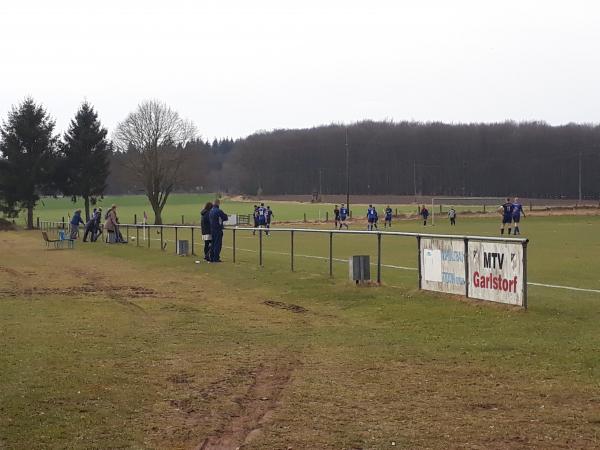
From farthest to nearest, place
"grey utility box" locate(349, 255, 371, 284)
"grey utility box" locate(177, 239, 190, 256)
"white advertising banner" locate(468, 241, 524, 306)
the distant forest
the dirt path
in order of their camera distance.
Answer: the distant forest, "grey utility box" locate(177, 239, 190, 256), "grey utility box" locate(349, 255, 371, 284), "white advertising banner" locate(468, 241, 524, 306), the dirt path

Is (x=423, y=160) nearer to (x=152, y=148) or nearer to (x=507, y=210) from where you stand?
(x=152, y=148)

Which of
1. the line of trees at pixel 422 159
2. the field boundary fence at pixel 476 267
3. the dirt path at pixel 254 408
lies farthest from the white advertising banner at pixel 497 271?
the line of trees at pixel 422 159

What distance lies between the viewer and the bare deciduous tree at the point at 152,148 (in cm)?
7594

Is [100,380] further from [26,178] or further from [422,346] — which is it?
[26,178]

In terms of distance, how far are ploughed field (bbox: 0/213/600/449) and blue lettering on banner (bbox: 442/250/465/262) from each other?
2.22ft

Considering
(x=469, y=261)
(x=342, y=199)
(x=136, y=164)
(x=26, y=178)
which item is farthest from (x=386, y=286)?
(x=342, y=199)

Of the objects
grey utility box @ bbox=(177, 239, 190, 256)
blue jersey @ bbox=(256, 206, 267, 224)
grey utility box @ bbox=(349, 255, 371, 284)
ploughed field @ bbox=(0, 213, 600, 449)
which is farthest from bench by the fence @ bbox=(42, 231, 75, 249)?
grey utility box @ bbox=(349, 255, 371, 284)

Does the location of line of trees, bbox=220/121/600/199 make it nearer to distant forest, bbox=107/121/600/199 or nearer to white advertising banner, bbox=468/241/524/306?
Answer: distant forest, bbox=107/121/600/199

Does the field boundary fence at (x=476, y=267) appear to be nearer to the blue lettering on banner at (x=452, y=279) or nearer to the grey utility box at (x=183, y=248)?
the blue lettering on banner at (x=452, y=279)

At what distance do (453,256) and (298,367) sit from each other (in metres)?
5.73

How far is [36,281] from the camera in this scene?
19.6 meters

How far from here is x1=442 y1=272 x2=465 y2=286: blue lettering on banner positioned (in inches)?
541

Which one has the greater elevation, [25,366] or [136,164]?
[136,164]

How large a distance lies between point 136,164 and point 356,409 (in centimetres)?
7136
